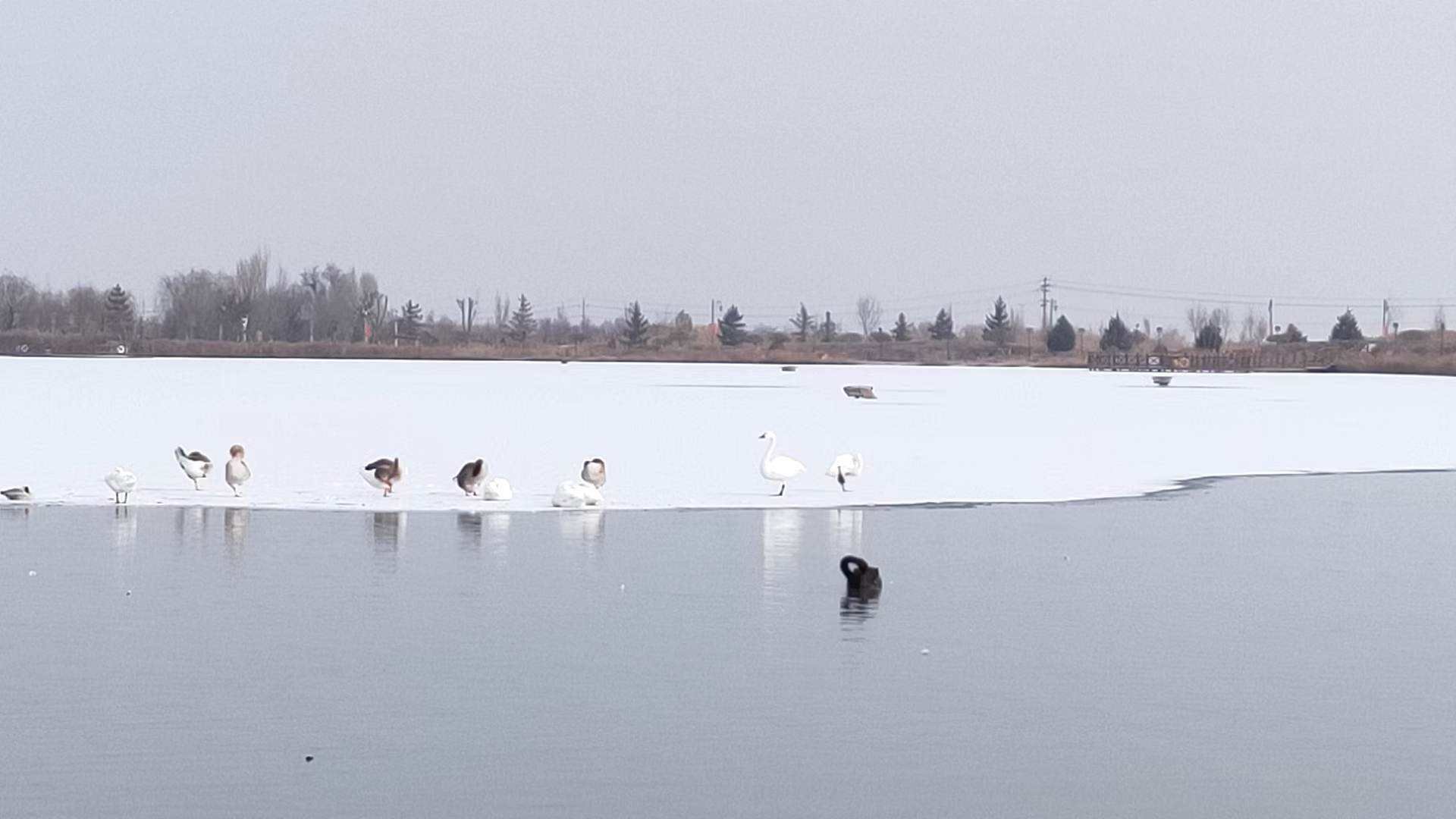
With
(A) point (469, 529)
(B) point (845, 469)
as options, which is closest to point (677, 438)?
(B) point (845, 469)

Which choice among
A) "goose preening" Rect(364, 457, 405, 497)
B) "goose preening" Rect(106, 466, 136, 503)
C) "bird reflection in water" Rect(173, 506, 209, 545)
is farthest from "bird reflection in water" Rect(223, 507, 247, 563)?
"goose preening" Rect(364, 457, 405, 497)

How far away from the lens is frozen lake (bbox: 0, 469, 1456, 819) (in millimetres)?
7918

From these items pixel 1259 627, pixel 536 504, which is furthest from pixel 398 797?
pixel 536 504

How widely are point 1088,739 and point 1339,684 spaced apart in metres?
2.06

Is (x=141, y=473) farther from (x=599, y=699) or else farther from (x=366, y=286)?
(x=366, y=286)

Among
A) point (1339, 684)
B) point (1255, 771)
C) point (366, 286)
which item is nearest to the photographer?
point (1255, 771)

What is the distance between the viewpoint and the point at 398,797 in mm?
7691

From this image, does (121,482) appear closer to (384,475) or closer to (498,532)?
(384,475)

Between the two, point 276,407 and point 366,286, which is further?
A: point 366,286

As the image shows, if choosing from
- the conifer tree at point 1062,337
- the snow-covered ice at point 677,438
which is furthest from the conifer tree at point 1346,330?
the snow-covered ice at point 677,438

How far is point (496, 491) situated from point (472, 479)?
16.9 inches

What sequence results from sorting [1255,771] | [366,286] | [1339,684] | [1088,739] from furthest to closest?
[366,286], [1339,684], [1088,739], [1255,771]

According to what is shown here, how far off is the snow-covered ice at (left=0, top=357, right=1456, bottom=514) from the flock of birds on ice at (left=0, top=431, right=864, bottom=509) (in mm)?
180

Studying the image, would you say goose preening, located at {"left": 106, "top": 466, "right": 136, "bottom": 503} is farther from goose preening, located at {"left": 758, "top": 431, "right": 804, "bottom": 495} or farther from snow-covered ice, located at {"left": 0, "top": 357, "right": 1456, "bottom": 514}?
goose preening, located at {"left": 758, "top": 431, "right": 804, "bottom": 495}
